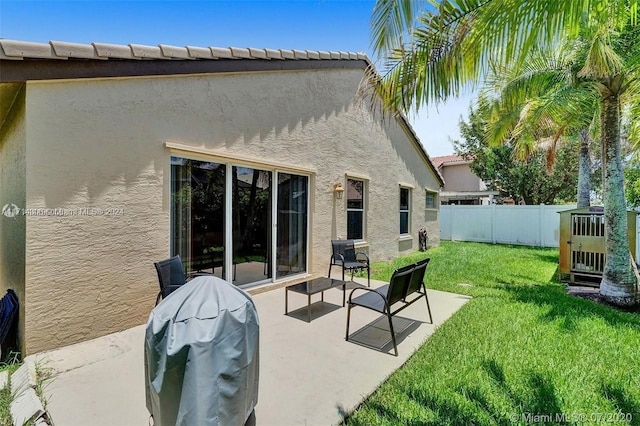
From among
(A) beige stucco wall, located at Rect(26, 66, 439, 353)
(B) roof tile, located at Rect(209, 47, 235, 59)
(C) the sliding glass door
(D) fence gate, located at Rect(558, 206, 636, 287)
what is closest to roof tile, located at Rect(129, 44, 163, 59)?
(A) beige stucco wall, located at Rect(26, 66, 439, 353)

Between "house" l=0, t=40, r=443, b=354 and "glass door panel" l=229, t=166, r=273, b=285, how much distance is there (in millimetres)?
31

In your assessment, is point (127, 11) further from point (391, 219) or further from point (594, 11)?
point (391, 219)

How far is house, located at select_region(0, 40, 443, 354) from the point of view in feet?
13.4

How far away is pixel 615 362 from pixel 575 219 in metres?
5.37

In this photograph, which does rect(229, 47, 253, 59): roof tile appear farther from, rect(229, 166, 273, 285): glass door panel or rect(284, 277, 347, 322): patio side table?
rect(284, 277, 347, 322): patio side table

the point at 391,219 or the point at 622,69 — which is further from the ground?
the point at 622,69

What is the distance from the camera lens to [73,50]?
408cm

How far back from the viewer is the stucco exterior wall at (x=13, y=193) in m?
4.13

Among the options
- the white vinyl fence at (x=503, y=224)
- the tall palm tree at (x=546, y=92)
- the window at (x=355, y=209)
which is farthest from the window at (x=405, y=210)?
the white vinyl fence at (x=503, y=224)

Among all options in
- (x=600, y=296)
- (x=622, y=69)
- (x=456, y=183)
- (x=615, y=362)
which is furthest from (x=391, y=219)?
(x=456, y=183)

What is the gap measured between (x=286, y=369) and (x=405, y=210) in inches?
416

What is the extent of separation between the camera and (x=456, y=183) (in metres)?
26.1

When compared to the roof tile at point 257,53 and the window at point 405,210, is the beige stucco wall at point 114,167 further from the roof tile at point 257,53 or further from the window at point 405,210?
the window at point 405,210

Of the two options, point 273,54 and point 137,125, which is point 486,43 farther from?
point 137,125
